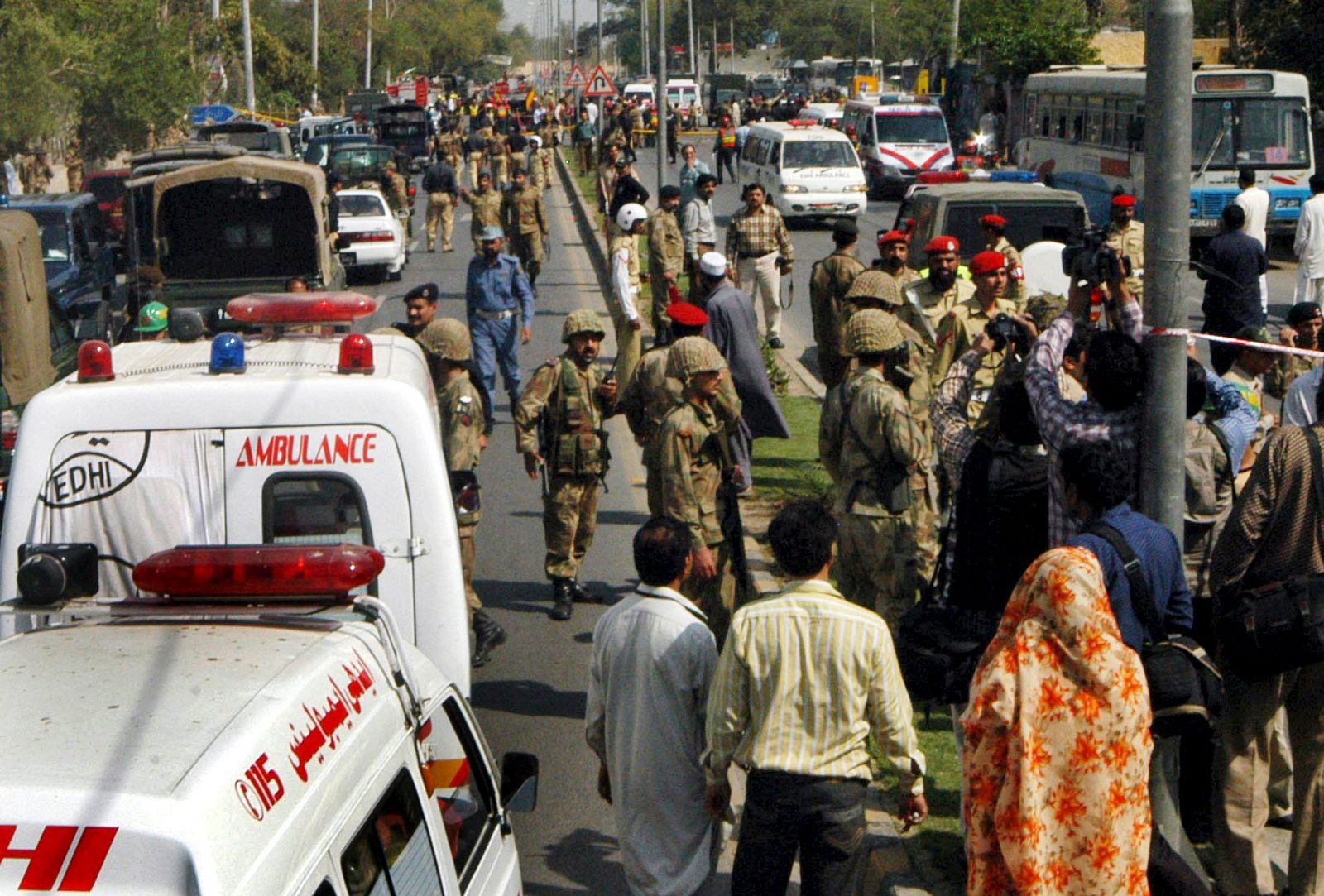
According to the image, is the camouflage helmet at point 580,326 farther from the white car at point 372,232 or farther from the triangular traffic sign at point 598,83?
the triangular traffic sign at point 598,83

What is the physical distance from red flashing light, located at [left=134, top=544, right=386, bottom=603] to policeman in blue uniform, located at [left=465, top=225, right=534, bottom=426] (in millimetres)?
9368

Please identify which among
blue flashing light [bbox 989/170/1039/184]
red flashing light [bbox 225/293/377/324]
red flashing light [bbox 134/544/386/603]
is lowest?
red flashing light [bbox 134/544/386/603]

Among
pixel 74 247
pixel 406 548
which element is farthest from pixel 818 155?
pixel 406 548

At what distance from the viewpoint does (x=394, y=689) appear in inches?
138

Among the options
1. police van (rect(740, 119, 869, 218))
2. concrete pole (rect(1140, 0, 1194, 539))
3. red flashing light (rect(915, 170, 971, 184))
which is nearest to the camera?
concrete pole (rect(1140, 0, 1194, 539))

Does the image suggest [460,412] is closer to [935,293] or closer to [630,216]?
[935,293]

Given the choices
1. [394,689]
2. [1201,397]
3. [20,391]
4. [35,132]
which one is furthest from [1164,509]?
[35,132]

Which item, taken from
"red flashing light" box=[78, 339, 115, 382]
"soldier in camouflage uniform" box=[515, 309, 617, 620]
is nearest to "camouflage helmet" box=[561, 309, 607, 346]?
"soldier in camouflage uniform" box=[515, 309, 617, 620]

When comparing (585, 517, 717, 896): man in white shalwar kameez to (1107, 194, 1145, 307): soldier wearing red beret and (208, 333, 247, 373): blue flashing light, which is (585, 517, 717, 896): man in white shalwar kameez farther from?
(1107, 194, 1145, 307): soldier wearing red beret

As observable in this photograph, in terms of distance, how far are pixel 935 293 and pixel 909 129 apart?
1139 inches

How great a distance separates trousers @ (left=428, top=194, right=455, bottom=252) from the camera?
29.2 metres

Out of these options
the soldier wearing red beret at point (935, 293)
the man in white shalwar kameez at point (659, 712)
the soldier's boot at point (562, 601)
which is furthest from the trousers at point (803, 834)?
the soldier wearing red beret at point (935, 293)

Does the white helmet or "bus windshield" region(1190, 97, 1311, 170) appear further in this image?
"bus windshield" region(1190, 97, 1311, 170)

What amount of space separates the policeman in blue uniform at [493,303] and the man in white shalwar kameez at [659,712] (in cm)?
819
